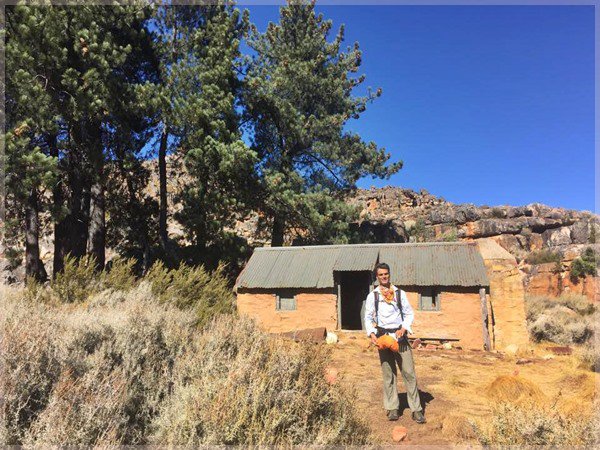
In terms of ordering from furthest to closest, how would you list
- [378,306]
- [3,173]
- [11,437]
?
[3,173]
[378,306]
[11,437]

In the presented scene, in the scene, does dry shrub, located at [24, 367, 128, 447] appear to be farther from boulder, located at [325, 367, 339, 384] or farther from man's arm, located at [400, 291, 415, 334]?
man's arm, located at [400, 291, 415, 334]

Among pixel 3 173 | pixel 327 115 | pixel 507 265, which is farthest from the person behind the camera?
pixel 327 115

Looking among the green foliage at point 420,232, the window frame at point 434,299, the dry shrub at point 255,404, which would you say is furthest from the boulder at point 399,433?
the green foliage at point 420,232

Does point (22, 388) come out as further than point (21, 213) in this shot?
No

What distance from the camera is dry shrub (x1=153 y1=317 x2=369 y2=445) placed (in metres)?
3.16

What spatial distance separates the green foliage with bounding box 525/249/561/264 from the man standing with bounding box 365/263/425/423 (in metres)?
38.5

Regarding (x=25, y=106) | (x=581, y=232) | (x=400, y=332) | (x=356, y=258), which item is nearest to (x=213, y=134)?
(x=25, y=106)

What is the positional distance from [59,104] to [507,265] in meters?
15.3

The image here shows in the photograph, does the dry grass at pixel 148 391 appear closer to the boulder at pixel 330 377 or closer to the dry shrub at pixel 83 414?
the dry shrub at pixel 83 414

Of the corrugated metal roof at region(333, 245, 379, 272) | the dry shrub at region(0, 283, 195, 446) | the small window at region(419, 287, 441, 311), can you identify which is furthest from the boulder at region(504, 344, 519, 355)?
the dry shrub at region(0, 283, 195, 446)

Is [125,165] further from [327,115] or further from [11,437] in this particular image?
[11,437]

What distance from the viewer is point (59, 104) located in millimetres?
12969

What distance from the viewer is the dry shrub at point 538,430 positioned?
3.33 m

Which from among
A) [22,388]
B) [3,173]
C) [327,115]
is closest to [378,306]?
[22,388]
